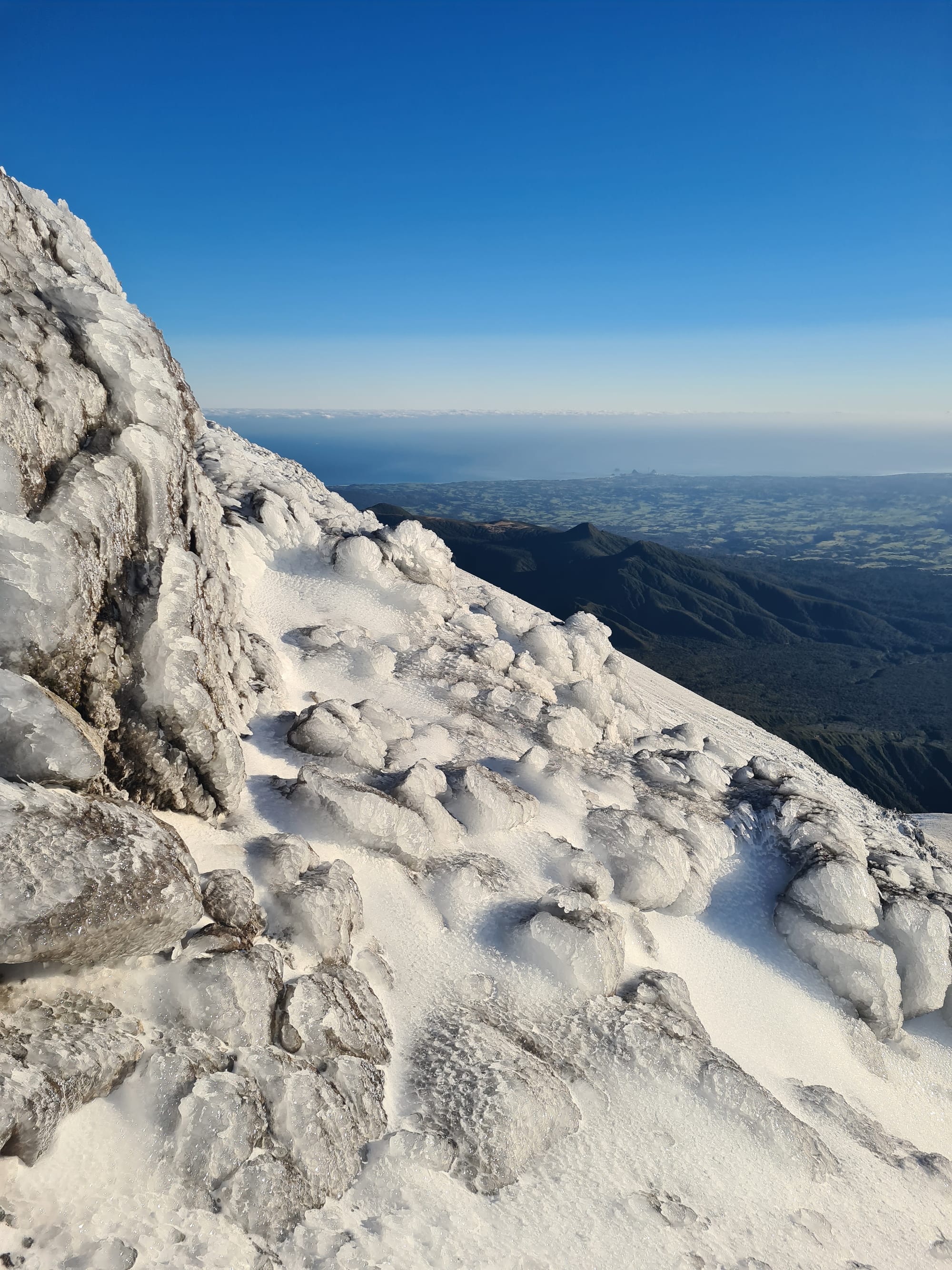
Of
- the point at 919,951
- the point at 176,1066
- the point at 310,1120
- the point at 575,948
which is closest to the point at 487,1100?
the point at 310,1120

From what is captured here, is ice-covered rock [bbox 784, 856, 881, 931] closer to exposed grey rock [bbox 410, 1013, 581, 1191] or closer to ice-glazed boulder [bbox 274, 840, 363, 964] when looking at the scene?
exposed grey rock [bbox 410, 1013, 581, 1191]

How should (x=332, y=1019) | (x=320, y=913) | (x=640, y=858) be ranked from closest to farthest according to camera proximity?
(x=332, y=1019), (x=320, y=913), (x=640, y=858)

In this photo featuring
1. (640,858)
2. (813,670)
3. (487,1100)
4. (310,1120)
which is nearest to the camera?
(310,1120)

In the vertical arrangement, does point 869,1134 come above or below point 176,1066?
below

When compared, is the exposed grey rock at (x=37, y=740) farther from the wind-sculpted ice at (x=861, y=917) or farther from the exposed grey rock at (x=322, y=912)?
the wind-sculpted ice at (x=861, y=917)

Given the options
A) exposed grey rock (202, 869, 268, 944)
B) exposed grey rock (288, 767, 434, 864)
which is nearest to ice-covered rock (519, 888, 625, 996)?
exposed grey rock (288, 767, 434, 864)

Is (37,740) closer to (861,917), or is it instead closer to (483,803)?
(483,803)

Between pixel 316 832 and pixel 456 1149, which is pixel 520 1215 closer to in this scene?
pixel 456 1149

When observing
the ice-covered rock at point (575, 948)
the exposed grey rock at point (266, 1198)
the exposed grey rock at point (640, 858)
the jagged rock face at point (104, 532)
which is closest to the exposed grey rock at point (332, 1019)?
the exposed grey rock at point (266, 1198)
